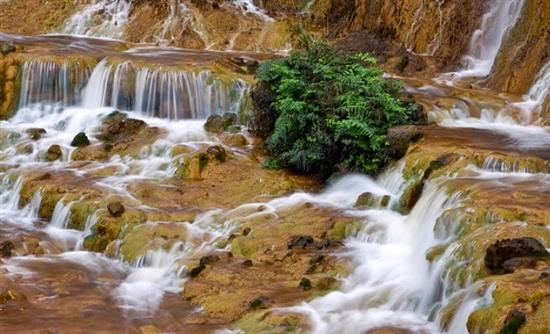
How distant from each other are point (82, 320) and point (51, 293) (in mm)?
1195

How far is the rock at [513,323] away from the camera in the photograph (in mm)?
7254

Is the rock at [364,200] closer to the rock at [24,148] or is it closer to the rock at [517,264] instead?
the rock at [517,264]

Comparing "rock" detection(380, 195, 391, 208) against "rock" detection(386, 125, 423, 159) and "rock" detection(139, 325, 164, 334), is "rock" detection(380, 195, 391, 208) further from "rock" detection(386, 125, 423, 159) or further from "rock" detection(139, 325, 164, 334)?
"rock" detection(139, 325, 164, 334)

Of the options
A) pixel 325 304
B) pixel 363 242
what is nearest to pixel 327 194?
pixel 363 242

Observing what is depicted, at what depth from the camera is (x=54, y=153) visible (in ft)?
55.7

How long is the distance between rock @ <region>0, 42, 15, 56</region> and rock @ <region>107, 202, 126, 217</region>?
8752 millimetres

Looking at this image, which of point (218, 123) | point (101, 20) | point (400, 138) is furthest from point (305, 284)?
point (101, 20)

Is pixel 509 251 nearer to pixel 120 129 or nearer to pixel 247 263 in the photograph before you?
pixel 247 263

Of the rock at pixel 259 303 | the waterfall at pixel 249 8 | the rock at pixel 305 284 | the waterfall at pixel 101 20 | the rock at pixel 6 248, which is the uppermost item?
the waterfall at pixel 249 8

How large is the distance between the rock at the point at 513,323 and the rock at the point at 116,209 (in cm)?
777

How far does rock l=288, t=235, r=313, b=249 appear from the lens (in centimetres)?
1181

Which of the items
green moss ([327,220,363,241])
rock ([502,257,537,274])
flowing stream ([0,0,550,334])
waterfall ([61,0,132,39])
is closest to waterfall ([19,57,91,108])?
flowing stream ([0,0,550,334])

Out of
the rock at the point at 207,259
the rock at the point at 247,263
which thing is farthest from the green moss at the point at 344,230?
the rock at the point at 207,259

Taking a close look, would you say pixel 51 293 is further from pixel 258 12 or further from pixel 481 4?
pixel 258 12
